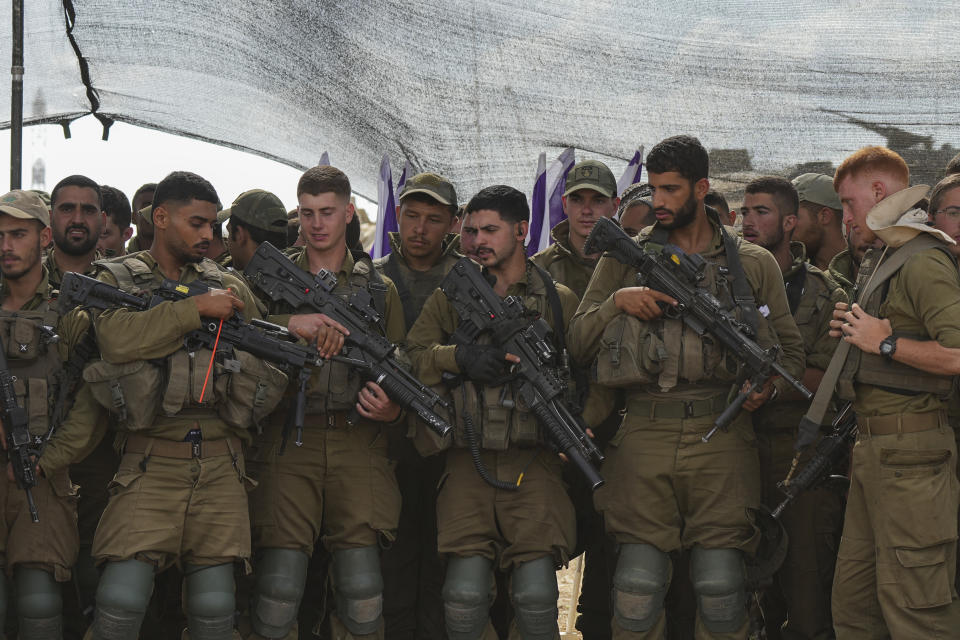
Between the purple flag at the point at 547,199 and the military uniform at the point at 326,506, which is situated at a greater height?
the purple flag at the point at 547,199

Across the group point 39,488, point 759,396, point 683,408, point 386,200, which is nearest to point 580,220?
point 683,408

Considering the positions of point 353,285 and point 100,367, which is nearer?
point 100,367

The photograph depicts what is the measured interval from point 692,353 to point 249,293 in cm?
215

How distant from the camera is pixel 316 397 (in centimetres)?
523

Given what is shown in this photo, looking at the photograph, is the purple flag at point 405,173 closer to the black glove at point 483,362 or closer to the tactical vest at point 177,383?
the black glove at point 483,362

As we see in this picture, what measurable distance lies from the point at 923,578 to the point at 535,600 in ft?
5.60

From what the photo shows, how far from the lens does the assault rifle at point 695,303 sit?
4906 mm

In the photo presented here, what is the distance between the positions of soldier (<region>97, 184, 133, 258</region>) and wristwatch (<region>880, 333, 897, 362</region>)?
15.6 feet

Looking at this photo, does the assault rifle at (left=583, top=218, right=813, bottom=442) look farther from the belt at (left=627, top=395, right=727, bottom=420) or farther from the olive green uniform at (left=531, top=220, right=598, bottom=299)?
the olive green uniform at (left=531, top=220, right=598, bottom=299)

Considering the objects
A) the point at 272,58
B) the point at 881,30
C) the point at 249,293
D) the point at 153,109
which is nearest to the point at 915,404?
the point at 249,293

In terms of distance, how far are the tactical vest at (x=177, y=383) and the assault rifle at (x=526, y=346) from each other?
0.95 meters

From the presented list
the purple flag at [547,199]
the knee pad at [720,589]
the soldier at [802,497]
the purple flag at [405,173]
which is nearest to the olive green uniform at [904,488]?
the knee pad at [720,589]

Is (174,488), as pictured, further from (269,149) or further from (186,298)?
(269,149)

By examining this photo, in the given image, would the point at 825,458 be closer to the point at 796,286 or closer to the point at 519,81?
the point at 796,286
